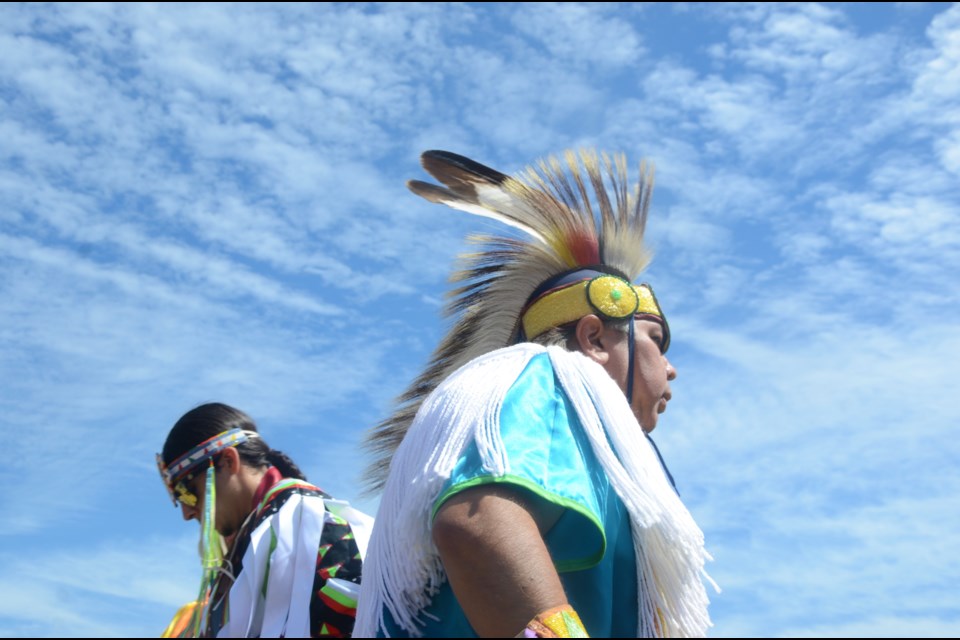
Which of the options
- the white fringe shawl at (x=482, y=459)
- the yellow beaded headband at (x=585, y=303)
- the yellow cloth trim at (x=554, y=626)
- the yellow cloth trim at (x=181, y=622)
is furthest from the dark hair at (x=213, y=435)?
the yellow cloth trim at (x=554, y=626)

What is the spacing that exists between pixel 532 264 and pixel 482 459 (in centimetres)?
121

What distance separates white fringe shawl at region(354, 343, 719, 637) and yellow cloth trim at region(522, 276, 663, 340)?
58 centimetres

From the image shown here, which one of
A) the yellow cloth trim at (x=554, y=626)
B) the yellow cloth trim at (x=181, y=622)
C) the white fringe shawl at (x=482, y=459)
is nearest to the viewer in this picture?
the yellow cloth trim at (x=554, y=626)

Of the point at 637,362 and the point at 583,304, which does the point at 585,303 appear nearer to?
the point at 583,304

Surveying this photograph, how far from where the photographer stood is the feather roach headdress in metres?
2.77

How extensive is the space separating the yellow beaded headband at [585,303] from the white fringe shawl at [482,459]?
1.89ft

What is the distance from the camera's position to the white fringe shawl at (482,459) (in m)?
1.93

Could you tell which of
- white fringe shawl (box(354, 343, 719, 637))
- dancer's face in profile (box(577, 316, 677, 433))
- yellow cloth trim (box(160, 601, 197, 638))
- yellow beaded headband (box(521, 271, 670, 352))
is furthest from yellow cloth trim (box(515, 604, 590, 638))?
yellow cloth trim (box(160, 601, 197, 638))

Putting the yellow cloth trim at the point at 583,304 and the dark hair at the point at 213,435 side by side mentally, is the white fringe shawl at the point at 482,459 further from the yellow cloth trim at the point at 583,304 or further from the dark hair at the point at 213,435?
the dark hair at the point at 213,435

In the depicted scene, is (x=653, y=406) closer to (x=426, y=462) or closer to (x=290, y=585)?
(x=426, y=462)

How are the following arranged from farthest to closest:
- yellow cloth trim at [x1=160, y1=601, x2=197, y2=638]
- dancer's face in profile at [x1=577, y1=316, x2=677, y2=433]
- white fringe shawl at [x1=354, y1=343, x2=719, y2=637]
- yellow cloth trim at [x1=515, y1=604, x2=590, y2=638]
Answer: yellow cloth trim at [x1=160, y1=601, x2=197, y2=638] < dancer's face in profile at [x1=577, y1=316, x2=677, y2=433] < white fringe shawl at [x1=354, y1=343, x2=719, y2=637] < yellow cloth trim at [x1=515, y1=604, x2=590, y2=638]

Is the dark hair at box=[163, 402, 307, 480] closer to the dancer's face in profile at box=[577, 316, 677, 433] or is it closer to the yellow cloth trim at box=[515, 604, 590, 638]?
the dancer's face in profile at box=[577, 316, 677, 433]

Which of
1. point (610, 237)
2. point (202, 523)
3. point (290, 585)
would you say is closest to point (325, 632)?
point (290, 585)

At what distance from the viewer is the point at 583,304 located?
8.88 feet
